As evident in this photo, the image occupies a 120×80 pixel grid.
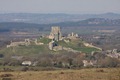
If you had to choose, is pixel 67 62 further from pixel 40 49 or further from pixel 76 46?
pixel 76 46

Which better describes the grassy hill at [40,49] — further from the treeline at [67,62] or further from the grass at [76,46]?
the treeline at [67,62]

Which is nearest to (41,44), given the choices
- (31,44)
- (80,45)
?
(31,44)

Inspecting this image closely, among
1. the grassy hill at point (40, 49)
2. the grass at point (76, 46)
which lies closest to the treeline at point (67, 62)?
the grassy hill at point (40, 49)

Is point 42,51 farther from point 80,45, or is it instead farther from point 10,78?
point 10,78

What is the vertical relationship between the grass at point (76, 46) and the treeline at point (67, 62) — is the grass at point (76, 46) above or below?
below

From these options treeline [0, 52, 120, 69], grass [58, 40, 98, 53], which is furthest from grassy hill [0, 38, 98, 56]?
treeline [0, 52, 120, 69]

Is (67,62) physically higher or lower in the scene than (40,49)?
higher

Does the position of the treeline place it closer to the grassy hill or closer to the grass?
the grassy hill

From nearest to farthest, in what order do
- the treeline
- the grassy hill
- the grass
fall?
the treeline, the grassy hill, the grass

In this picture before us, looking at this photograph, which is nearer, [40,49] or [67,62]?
[67,62]

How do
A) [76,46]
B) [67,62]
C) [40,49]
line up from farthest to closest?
[76,46]
[40,49]
[67,62]

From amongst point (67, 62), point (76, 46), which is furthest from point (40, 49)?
point (67, 62)

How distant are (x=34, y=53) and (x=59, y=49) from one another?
24.0ft

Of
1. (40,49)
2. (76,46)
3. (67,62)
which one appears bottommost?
(40,49)
